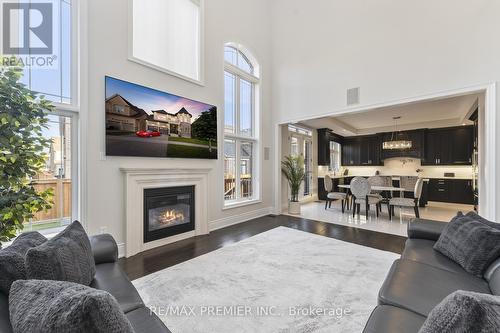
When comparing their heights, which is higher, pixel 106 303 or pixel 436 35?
pixel 436 35

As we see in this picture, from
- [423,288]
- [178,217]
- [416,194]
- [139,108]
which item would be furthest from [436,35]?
[178,217]

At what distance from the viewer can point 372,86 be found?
4352mm

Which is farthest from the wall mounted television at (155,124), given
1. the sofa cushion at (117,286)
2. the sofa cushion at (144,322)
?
the sofa cushion at (144,322)

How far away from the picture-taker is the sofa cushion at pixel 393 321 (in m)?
1.01

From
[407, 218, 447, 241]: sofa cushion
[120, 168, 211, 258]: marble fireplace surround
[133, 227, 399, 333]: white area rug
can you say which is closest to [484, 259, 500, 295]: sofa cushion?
[407, 218, 447, 241]: sofa cushion

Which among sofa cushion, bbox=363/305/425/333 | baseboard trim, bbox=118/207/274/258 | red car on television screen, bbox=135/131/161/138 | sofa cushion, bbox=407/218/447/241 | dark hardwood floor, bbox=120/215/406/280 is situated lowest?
dark hardwood floor, bbox=120/215/406/280

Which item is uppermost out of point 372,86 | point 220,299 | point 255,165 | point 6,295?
point 372,86

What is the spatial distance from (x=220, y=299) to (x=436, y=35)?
198 inches

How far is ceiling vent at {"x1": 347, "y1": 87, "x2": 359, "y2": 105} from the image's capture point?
14.9 ft

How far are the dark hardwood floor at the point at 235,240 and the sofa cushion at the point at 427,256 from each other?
4.32ft

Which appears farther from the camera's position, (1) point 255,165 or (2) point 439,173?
(2) point 439,173

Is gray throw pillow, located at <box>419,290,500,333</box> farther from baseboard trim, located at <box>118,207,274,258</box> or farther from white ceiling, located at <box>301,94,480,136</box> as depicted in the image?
white ceiling, located at <box>301,94,480,136</box>

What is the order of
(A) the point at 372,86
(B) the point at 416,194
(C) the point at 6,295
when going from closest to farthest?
(C) the point at 6,295, (A) the point at 372,86, (B) the point at 416,194

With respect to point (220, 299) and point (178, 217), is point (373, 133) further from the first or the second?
point (220, 299)
